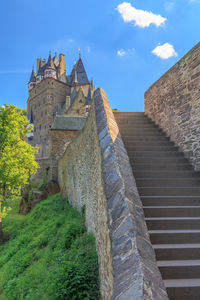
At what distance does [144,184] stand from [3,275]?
6.79 m

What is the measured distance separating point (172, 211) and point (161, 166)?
5.89 feet

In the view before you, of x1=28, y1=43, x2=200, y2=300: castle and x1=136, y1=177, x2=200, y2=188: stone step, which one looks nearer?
x1=28, y1=43, x2=200, y2=300: castle

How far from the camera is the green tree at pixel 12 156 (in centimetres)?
1295

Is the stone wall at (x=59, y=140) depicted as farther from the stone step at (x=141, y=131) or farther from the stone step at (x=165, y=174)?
the stone step at (x=165, y=174)

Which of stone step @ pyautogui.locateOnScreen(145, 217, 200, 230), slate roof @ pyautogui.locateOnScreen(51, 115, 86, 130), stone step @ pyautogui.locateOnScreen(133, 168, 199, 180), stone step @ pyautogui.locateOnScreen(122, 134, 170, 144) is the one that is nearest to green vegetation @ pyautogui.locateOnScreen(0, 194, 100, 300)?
stone step @ pyautogui.locateOnScreen(145, 217, 200, 230)

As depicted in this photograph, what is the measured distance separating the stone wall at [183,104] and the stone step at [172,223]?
2.31 meters

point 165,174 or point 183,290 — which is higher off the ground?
point 165,174

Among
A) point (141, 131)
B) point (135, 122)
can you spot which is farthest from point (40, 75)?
point (141, 131)

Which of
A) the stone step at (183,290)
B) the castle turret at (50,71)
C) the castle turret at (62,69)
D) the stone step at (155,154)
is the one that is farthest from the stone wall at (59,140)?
the castle turret at (62,69)

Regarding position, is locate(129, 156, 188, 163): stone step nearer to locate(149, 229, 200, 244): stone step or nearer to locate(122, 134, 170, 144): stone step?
locate(122, 134, 170, 144): stone step

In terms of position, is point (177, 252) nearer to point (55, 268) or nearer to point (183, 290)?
point (183, 290)

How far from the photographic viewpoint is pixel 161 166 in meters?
5.53

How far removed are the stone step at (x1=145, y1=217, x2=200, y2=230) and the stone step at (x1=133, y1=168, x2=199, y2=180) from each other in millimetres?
1537

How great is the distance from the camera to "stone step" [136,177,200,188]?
15.8ft
